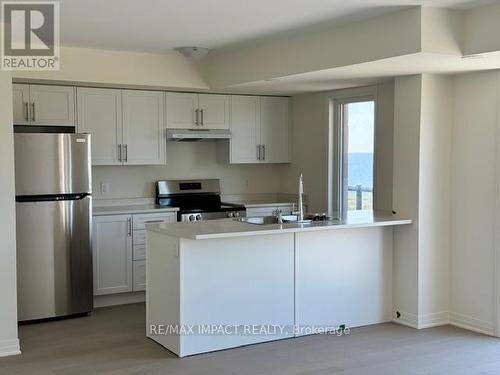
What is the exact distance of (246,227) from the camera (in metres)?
4.75

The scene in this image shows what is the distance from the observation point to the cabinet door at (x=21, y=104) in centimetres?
568

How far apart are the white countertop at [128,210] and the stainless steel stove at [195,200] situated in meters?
0.20

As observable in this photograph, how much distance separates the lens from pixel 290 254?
16.2 ft

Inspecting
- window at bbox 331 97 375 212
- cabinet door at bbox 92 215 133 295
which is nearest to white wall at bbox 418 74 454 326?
window at bbox 331 97 375 212

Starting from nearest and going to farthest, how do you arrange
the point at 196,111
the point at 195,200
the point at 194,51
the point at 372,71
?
the point at 372,71
the point at 194,51
the point at 196,111
the point at 195,200

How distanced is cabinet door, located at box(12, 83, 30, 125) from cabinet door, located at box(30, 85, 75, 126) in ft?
0.14

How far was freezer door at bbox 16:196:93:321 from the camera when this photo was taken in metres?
5.29

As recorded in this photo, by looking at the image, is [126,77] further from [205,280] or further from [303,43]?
[205,280]

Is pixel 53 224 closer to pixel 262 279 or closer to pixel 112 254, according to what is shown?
pixel 112 254

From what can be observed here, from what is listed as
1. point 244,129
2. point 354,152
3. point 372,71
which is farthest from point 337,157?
point 372,71

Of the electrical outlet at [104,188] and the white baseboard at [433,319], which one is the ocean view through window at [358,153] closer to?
the white baseboard at [433,319]

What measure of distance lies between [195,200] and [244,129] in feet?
3.14

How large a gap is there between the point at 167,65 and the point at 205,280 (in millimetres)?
2462

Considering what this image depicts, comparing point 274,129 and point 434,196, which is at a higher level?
point 274,129
